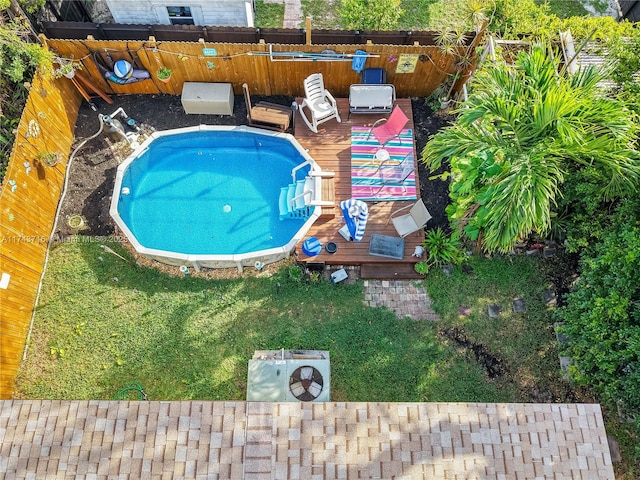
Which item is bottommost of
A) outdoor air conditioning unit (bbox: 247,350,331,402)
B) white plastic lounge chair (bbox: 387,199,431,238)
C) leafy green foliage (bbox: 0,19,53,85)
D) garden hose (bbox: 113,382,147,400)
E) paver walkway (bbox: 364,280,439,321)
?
garden hose (bbox: 113,382,147,400)

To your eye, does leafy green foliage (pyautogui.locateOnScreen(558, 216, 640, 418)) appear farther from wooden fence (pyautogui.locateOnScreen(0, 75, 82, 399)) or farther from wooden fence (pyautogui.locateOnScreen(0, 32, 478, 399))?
wooden fence (pyautogui.locateOnScreen(0, 75, 82, 399))

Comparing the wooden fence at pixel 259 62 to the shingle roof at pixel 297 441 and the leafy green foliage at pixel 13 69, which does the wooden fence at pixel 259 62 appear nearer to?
the leafy green foliage at pixel 13 69

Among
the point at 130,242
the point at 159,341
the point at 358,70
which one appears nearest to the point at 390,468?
the point at 159,341

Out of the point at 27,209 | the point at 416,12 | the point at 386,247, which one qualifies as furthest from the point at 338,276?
the point at 416,12

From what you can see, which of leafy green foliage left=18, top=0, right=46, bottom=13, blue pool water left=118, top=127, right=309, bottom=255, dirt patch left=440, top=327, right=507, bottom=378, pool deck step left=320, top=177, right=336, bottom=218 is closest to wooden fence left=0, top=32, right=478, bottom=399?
leafy green foliage left=18, top=0, right=46, bottom=13

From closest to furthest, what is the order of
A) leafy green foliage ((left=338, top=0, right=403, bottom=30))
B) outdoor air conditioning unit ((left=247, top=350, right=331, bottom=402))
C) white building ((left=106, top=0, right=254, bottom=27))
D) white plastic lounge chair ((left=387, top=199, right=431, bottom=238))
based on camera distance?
outdoor air conditioning unit ((left=247, top=350, right=331, bottom=402)), white plastic lounge chair ((left=387, top=199, right=431, bottom=238)), leafy green foliage ((left=338, top=0, right=403, bottom=30)), white building ((left=106, top=0, right=254, bottom=27))

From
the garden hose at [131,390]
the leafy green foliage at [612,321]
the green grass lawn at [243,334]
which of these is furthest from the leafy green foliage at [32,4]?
the leafy green foliage at [612,321]

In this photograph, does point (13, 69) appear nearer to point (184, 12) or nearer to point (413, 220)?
point (184, 12)

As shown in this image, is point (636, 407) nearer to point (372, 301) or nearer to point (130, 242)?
point (372, 301)
